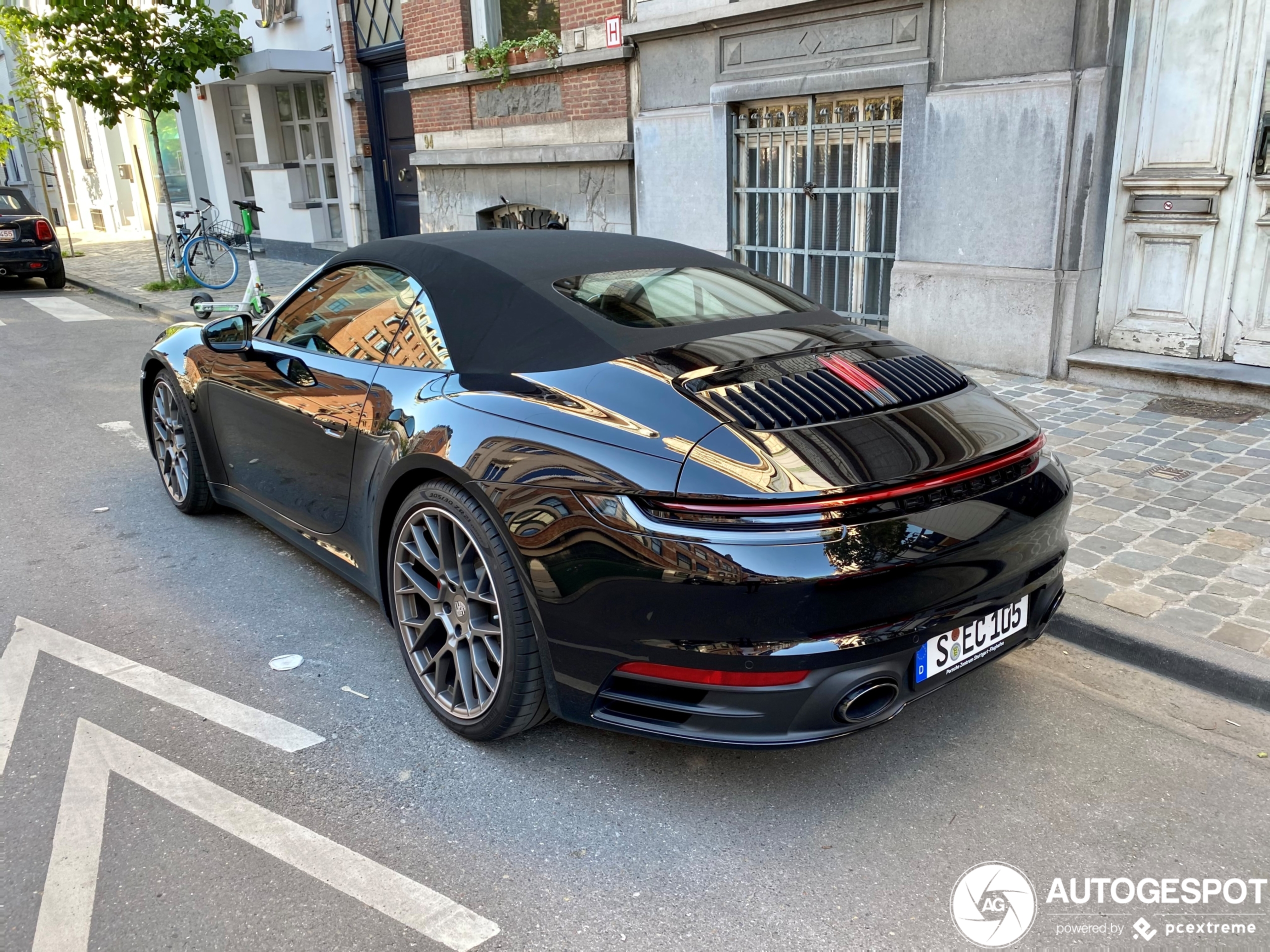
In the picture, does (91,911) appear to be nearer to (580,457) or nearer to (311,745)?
(311,745)

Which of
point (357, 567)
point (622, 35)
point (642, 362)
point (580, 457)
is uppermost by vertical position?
point (622, 35)

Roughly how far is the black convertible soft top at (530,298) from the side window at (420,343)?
3cm

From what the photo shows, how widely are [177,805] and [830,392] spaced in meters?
2.17

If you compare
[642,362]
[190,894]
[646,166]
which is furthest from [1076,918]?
[646,166]

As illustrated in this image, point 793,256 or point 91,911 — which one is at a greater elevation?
point 793,256

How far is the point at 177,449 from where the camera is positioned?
5059 mm

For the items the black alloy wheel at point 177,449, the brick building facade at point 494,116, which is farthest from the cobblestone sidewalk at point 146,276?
the black alloy wheel at point 177,449

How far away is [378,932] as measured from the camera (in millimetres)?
2258

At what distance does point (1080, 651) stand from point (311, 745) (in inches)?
106

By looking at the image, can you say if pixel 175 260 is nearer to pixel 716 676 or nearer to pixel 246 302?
pixel 246 302

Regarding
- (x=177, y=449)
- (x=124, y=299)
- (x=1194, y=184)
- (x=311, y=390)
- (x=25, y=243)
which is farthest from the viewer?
(x=25, y=243)

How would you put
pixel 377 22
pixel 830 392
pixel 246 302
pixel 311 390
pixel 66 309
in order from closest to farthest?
pixel 830 392
pixel 311 390
pixel 246 302
pixel 66 309
pixel 377 22

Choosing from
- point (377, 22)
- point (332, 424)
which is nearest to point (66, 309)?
point (377, 22)

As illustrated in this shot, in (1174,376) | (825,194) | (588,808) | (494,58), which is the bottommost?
(588,808)
